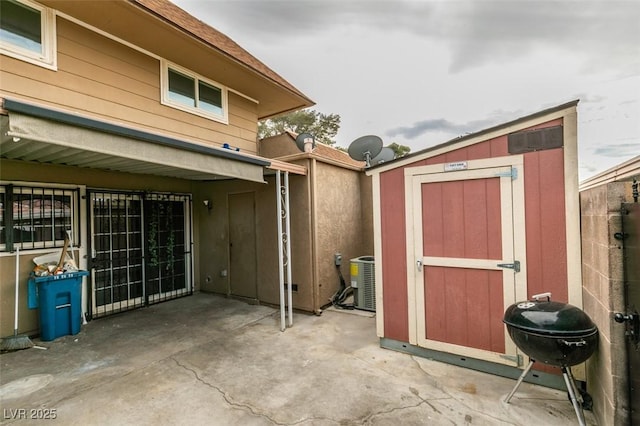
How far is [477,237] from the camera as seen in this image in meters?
3.12

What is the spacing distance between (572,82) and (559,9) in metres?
1.60

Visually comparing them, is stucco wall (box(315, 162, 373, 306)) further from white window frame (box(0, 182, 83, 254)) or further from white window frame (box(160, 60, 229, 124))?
white window frame (box(0, 182, 83, 254))

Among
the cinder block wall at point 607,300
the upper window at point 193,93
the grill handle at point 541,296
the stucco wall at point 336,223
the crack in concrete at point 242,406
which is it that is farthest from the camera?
the stucco wall at point 336,223

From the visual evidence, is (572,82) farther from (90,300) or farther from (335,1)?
(90,300)

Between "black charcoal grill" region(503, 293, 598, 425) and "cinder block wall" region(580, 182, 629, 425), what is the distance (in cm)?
13

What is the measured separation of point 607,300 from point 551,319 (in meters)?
0.38

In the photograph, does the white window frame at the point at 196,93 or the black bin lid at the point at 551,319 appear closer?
the black bin lid at the point at 551,319

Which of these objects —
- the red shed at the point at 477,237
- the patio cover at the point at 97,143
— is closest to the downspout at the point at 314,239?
the patio cover at the point at 97,143

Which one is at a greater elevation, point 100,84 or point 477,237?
point 100,84

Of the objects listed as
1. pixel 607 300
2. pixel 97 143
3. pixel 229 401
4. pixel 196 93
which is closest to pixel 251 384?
pixel 229 401

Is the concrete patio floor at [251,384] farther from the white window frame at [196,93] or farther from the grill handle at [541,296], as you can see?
the white window frame at [196,93]

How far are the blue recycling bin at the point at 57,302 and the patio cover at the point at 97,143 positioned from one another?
1.81 meters

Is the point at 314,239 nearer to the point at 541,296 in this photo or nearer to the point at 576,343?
the point at 541,296

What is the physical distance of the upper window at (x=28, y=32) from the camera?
3.44 meters
